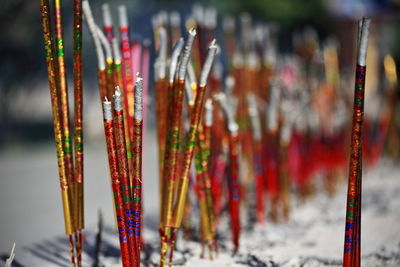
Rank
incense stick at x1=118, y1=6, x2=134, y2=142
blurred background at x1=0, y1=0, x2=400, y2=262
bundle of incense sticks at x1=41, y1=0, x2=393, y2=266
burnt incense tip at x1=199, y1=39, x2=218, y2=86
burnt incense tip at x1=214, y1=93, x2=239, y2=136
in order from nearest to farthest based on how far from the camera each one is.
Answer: bundle of incense sticks at x1=41, y1=0, x2=393, y2=266, burnt incense tip at x1=199, y1=39, x2=218, y2=86, incense stick at x1=118, y1=6, x2=134, y2=142, burnt incense tip at x1=214, y1=93, x2=239, y2=136, blurred background at x1=0, y1=0, x2=400, y2=262

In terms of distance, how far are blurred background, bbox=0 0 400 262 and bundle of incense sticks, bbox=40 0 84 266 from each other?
0.88m

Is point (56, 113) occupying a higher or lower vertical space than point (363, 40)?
lower

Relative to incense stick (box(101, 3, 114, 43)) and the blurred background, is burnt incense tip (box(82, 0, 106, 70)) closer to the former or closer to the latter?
incense stick (box(101, 3, 114, 43))

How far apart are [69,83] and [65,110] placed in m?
5.11

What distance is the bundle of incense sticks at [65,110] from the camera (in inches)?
58.3

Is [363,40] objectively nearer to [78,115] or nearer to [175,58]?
[175,58]

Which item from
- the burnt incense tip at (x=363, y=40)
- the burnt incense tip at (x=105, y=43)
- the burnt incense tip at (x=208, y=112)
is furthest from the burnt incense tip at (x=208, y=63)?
the burnt incense tip at (x=363, y=40)

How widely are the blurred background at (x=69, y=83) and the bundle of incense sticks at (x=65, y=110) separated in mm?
882

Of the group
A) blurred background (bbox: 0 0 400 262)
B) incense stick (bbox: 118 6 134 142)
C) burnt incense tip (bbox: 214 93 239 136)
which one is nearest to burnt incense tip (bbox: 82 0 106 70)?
incense stick (bbox: 118 6 134 142)

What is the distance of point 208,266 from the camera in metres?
1.78

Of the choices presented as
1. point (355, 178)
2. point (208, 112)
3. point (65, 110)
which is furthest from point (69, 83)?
point (355, 178)

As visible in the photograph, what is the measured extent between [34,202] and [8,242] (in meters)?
0.87

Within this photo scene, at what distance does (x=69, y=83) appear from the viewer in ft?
21.1

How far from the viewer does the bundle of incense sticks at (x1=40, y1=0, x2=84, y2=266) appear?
1.48m
